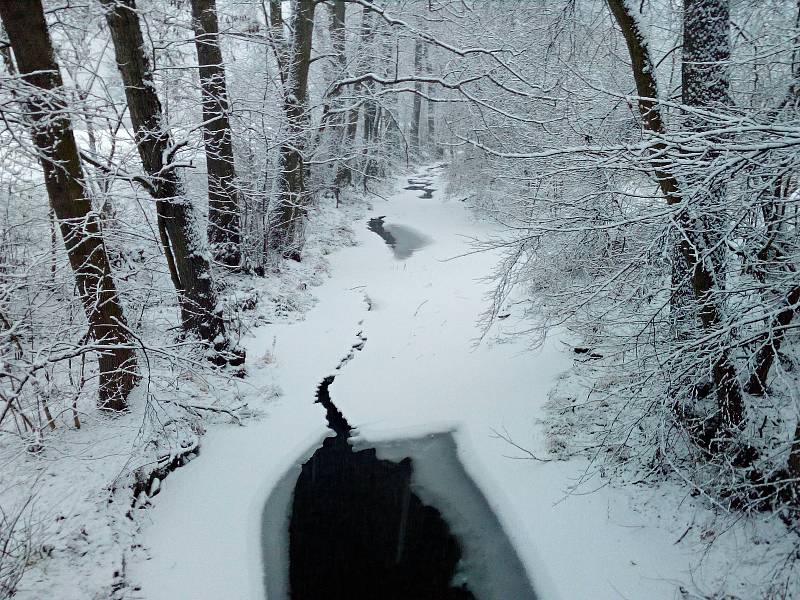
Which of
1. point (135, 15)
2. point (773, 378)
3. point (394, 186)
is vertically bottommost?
point (394, 186)

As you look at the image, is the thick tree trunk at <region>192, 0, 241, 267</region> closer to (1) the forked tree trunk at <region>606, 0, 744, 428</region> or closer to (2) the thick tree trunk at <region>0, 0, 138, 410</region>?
(2) the thick tree trunk at <region>0, 0, 138, 410</region>

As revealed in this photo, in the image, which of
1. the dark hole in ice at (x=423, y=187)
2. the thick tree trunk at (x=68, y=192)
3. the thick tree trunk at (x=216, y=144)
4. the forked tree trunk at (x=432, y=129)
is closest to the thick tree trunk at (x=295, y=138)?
the thick tree trunk at (x=216, y=144)

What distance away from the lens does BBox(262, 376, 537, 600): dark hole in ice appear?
481 centimetres

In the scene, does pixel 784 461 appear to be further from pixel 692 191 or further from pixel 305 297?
pixel 305 297

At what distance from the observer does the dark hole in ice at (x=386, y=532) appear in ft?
15.8

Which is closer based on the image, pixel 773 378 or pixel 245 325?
pixel 773 378

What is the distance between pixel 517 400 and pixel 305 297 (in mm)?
5748

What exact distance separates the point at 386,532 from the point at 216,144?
723cm

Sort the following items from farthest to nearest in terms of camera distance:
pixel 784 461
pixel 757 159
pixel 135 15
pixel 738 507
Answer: pixel 135 15 → pixel 738 507 → pixel 784 461 → pixel 757 159

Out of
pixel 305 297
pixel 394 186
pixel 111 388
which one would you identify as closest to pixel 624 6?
pixel 111 388

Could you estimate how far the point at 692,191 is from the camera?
3.05 metres

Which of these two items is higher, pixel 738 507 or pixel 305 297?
pixel 738 507

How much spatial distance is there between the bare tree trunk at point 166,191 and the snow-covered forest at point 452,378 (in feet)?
0.12

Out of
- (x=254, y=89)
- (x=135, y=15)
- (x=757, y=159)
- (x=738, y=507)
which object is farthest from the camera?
(x=254, y=89)
